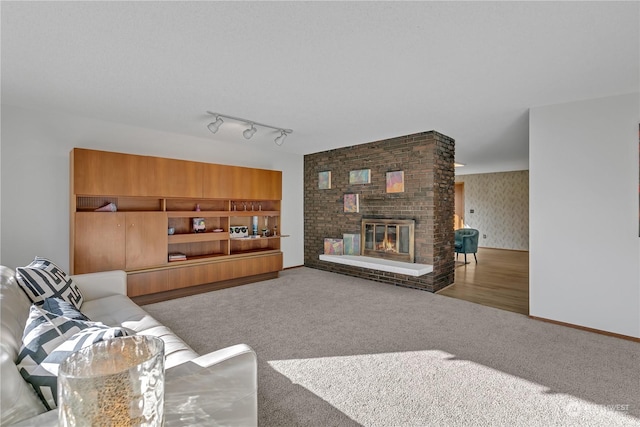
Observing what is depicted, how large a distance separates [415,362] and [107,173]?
412 centimetres

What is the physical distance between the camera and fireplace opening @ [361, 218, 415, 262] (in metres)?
5.02

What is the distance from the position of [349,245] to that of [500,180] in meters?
6.46

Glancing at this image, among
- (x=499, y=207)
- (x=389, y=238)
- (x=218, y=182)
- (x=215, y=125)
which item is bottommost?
(x=389, y=238)

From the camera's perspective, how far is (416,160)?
4922 mm

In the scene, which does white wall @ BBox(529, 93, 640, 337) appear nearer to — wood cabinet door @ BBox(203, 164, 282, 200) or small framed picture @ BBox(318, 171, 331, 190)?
small framed picture @ BBox(318, 171, 331, 190)

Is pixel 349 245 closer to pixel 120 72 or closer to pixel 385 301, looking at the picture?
pixel 385 301

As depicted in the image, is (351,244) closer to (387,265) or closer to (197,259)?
(387,265)

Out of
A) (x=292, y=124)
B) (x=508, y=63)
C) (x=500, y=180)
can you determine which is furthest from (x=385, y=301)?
(x=500, y=180)

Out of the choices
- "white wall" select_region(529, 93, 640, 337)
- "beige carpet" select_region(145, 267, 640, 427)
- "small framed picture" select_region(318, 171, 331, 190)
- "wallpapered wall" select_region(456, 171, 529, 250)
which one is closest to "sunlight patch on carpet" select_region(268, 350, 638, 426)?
"beige carpet" select_region(145, 267, 640, 427)

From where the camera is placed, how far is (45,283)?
2348 mm

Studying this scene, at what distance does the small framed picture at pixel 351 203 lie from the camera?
578cm

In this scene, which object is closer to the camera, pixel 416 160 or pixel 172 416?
pixel 172 416

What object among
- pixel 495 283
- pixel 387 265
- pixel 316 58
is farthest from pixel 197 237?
pixel 495 283

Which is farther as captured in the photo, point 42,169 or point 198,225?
point 198,225
